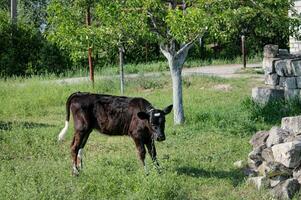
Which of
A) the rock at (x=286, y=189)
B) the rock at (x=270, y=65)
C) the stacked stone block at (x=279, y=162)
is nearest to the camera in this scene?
the rock at (x=286, y=189)

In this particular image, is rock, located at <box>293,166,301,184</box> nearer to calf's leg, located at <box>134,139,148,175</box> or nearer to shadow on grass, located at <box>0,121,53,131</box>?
calf's leg, located at <box>134,139,148,175</box>

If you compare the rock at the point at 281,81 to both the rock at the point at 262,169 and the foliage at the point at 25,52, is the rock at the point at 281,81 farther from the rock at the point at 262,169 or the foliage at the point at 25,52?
the foliage at the point at 25,52

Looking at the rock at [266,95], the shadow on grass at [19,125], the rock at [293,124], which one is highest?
the rock at [266,95]

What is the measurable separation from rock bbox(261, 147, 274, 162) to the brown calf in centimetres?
155

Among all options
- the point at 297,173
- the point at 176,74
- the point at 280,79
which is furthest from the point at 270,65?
the point at 297,173

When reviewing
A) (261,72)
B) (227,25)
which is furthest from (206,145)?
(261,72)

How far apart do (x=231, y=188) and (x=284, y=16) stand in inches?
200

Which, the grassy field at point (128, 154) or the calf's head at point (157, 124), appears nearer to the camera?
the grassy field at point (128, 154)

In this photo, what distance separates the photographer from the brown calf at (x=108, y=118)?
30.4 feet

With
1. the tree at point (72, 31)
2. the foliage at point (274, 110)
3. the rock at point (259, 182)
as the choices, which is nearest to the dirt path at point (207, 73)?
the foliage at point (274, 110)

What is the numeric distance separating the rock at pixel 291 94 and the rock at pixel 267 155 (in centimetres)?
493

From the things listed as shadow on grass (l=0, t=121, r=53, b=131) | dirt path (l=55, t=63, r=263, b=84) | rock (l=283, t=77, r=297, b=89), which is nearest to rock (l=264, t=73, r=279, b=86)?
rock (l=283, t=77, r=297, b=89)

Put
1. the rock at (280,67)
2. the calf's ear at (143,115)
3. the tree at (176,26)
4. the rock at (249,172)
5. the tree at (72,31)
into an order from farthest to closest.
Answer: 1. the rock at (280,67)
2. the tree at (72,31)
3. the tree at (176,26)
4. the calf's ear at (143,115)
5. the rock at (249,172)

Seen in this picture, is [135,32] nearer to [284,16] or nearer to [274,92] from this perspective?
[284,16]
